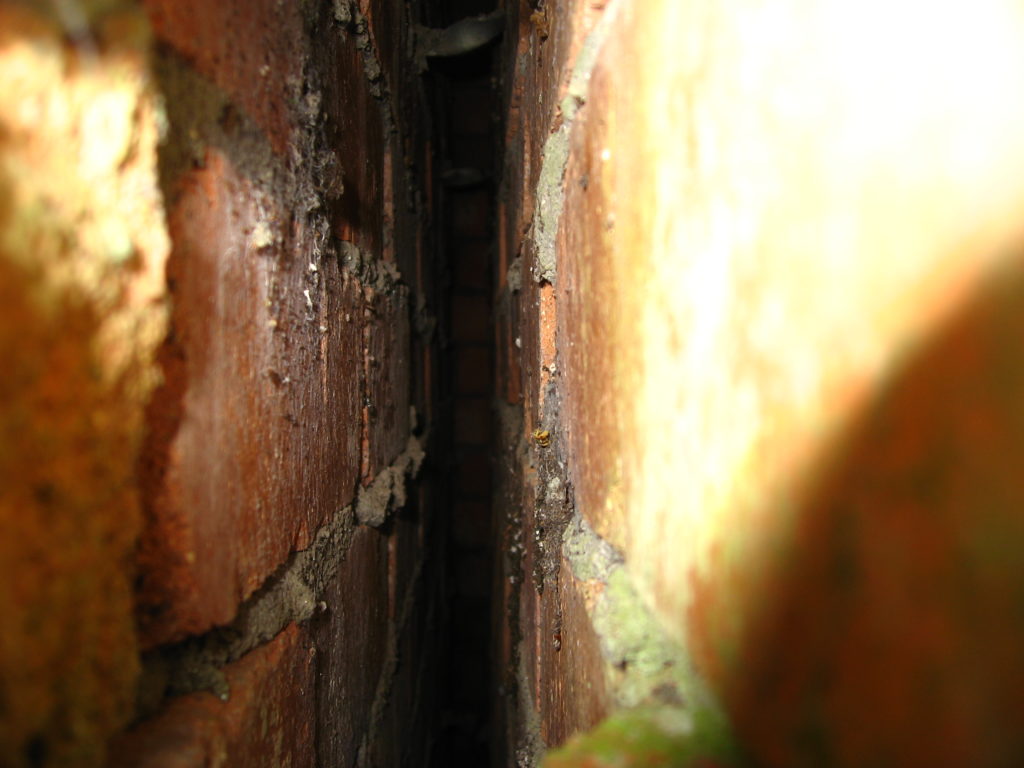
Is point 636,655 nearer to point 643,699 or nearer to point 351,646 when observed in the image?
point 643,699

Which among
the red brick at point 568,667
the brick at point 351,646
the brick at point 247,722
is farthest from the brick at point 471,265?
the brick at point 247,722

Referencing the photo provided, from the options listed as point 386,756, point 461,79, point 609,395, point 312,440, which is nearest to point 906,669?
point 609,395

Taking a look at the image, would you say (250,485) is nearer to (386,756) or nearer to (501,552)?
(386,756)

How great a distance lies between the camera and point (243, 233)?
0.53 m

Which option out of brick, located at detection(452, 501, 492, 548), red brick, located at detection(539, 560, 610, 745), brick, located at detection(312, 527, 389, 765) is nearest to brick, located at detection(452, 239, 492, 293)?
brick, located at detection(452, 501, 492, 548)

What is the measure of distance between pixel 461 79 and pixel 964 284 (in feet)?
6.57

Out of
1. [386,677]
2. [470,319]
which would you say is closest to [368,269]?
[386,677]

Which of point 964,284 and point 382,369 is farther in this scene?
point 382,369

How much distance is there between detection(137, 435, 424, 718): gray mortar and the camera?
458 millimetres

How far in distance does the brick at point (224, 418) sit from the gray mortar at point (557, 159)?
12.4 inches

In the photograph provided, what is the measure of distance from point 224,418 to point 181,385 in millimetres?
60

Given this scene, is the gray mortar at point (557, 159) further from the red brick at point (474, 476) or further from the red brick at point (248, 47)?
the red brick at point (474, 476)

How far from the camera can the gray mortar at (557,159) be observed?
0.57 meters

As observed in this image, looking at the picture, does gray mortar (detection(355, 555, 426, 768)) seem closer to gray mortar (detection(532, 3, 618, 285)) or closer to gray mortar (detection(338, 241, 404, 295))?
gray mortar (detection(338, 241, 404, 295))
